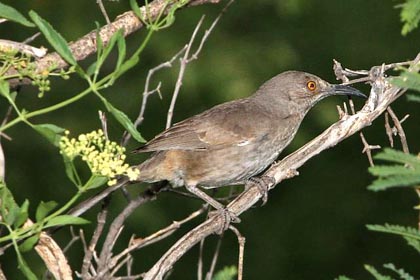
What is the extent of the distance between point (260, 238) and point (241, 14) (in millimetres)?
2780

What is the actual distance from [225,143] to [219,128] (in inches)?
4.2

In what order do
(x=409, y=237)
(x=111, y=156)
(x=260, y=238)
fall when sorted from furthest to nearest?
(x=260, y=238) → (x=111, y=156) → (x=409, y=237)

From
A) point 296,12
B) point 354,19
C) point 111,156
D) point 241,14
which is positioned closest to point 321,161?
point 354,19

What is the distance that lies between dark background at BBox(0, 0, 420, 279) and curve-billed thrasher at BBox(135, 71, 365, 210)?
236 cm

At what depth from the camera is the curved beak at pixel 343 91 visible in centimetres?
614

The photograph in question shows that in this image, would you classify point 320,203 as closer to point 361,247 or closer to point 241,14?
point 361,247

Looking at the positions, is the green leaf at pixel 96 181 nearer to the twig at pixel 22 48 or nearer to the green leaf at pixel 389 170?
the twig at pixel 22 48

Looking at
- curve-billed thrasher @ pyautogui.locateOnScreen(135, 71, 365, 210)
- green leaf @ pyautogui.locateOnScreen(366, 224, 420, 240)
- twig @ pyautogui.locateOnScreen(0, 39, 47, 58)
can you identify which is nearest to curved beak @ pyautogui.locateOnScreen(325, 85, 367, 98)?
curve-billed thrasher @ pyautogui.locateOnScreen(135, 71, 365, 210)

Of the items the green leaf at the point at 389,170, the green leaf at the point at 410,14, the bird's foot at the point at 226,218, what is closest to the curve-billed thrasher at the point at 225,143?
the bird's foot at the point at 226,218

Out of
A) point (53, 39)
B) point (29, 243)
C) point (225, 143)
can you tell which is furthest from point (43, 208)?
point (225, 143)

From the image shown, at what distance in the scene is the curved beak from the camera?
614 centimetres

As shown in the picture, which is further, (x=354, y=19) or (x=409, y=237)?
(x=354, y=19)

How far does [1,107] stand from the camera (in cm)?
1038

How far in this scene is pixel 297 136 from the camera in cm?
967
